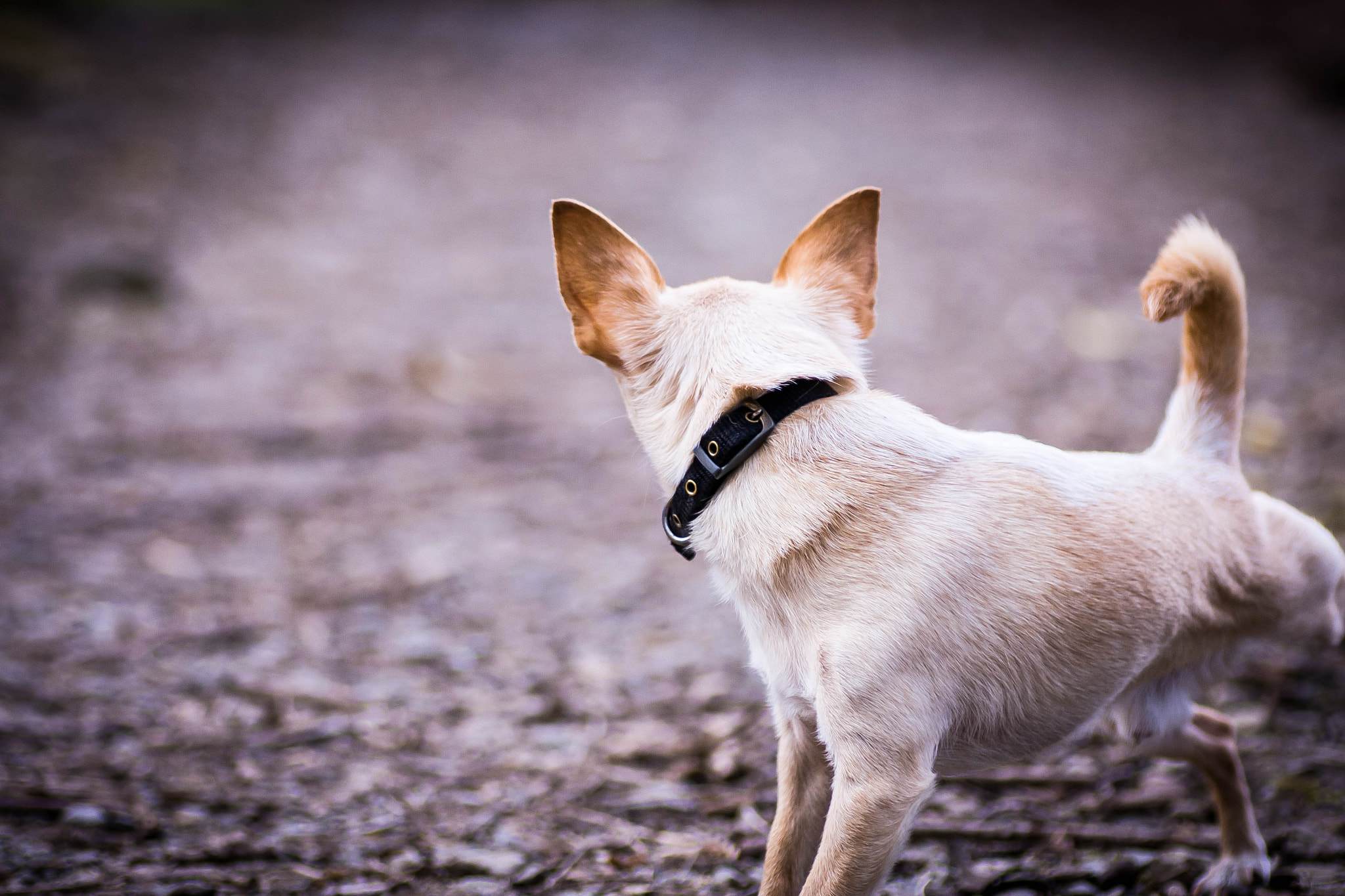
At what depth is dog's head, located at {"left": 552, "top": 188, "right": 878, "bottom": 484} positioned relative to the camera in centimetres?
175

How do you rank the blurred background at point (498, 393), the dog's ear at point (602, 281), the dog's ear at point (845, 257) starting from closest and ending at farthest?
the dog's ear at point (602, 281) → the dog's ear at point (845, 257) → the blurred background at point (498, 393)

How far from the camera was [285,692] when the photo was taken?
3.09 metres

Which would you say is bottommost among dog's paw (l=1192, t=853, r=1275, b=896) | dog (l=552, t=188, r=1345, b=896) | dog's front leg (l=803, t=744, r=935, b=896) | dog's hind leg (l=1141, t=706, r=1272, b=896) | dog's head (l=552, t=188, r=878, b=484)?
dog's paw (l=1192, t=853, r=1275, b=896)

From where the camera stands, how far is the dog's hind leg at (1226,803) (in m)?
2.08

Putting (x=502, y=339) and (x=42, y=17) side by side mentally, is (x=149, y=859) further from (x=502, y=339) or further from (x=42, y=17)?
(x=42, y=17)

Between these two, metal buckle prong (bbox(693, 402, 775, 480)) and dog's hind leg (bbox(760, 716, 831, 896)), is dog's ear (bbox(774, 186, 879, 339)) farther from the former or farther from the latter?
dog's hind leg (bbox(760, 716, 831, 896))

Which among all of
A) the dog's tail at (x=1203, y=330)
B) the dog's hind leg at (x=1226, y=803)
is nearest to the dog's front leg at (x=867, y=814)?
the dog's hind leg at (x=1226, y=803)

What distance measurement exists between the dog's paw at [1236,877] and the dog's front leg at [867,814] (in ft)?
3.17


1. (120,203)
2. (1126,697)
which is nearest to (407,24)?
(120,203)

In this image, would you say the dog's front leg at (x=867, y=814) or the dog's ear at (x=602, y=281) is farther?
the dog's ear at (x=602, y=281)

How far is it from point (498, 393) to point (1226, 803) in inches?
162

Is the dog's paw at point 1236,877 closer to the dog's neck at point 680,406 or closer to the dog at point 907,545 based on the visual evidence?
the dog at point 907,545

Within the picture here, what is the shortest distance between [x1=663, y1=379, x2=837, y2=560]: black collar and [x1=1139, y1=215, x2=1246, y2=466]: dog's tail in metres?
0.73

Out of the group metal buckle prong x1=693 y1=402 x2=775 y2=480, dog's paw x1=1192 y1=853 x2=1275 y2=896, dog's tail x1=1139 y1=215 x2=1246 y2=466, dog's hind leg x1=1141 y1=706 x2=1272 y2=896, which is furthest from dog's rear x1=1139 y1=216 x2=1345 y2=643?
metal buckle prong x1=693 y1=402 x2=775 y2=480
